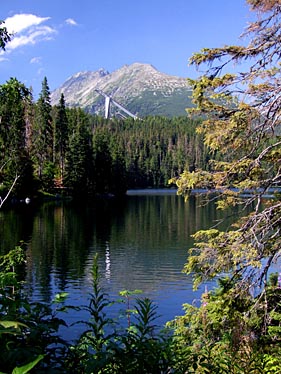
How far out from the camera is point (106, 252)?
27125 mm

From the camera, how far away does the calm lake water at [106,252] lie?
59.5 feet

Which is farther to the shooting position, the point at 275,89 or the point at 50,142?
the point at 50,142

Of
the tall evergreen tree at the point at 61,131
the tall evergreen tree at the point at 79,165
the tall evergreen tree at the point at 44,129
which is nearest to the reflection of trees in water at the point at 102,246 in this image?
the tall evergreen tree at the point at 44,129

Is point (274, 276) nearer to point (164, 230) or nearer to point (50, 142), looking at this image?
point (164, 230)

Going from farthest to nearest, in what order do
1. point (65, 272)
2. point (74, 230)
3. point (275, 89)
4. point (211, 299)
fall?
point (74, 230) < point (65, 272) < point (211, 299) < point (275, 89)

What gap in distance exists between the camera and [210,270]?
6.98 m

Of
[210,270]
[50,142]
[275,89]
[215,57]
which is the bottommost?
[210,270]

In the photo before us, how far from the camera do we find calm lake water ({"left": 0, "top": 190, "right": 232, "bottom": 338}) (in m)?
18.1

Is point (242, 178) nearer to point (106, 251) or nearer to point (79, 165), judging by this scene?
point (106, 251)

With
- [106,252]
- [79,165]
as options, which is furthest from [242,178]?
[79,165]

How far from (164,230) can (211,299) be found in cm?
3006

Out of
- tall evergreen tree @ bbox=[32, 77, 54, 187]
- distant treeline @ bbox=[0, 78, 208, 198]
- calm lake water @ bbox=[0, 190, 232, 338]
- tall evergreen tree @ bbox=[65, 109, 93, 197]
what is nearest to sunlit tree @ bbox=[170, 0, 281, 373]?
calm lake water @ bbox=[0, 190, 232, 338]

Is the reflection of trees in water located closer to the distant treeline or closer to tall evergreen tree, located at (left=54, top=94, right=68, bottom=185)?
the distant treeline

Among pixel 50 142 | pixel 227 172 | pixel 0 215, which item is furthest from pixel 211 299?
pixel 50 142
